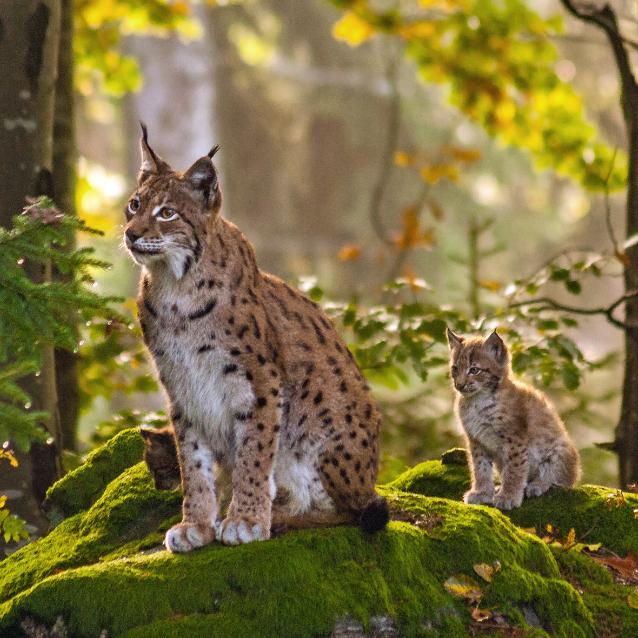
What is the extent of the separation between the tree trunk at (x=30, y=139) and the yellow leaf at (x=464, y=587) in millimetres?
2687

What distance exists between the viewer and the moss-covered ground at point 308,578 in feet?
14.5

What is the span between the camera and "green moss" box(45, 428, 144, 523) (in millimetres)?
6195

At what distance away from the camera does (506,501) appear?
6074mm

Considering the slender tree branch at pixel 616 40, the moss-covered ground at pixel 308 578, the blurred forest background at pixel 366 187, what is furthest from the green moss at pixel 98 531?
the slender tree branch at pixel 616 40

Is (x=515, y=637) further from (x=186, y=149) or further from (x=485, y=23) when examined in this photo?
(x=186, y=149)

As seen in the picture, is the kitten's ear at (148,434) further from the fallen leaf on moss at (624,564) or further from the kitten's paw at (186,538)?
the fallen leaf on moss at (624,564)

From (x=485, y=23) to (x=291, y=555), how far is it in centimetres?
713

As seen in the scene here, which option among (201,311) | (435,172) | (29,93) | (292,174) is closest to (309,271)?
(292,174)

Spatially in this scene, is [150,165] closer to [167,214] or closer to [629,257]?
[167,214]

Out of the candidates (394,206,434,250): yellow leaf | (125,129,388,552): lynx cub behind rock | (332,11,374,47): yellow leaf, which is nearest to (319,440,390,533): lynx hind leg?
(125,129,388,552): lynx cub behind rock

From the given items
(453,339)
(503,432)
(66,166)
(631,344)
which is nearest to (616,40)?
(631,344)

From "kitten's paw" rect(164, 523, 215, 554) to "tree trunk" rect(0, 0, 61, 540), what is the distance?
1791mm

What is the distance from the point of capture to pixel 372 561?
4.76 metres

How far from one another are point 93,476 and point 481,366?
87.0 inches
